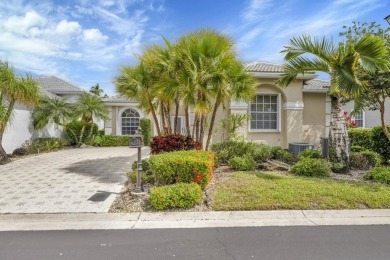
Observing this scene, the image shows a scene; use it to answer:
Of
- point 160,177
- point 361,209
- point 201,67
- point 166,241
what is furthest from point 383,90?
point 166,241

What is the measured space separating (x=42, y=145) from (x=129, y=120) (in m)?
7.94

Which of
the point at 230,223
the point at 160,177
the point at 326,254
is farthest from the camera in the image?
the point at 160,177

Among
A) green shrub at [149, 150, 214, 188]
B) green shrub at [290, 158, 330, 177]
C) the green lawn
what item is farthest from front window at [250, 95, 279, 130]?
green shrub at [149, 150, 214, 188]

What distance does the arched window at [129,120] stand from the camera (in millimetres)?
22453

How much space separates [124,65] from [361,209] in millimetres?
8363

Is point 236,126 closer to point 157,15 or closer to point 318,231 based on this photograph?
point 157,15

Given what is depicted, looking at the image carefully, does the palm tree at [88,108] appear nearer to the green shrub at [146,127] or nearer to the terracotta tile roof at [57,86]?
the green shrub at [146,127]

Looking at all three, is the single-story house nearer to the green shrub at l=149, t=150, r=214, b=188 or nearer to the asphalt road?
the green shrub at l=149, t=150, r=214, b=188

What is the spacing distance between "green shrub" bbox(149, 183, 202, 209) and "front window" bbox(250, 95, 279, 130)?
8.38 m

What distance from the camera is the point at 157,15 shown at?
991 centimetres

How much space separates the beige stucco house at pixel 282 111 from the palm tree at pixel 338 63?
→ 149 inches

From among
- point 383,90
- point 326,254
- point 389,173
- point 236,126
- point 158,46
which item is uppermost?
point 158,46

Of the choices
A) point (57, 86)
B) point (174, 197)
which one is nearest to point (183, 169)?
point (174, 197)

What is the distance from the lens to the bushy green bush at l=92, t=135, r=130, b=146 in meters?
19.8
